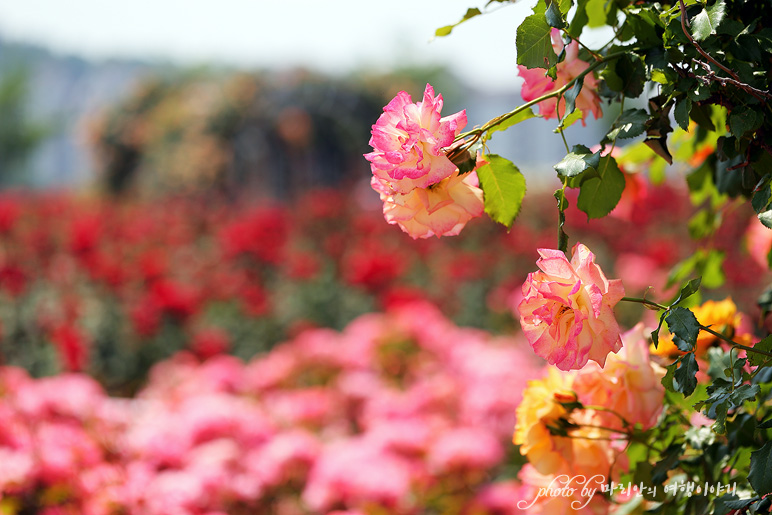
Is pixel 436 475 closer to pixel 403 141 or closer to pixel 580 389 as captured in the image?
pixel 580 389

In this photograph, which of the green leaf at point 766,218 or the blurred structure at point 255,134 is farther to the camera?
the blurred structure at point 255,134

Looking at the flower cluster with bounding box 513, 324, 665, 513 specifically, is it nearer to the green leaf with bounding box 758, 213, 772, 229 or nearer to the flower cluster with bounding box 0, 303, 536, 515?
the green leaf with bounding box 758, 213, 772, 229

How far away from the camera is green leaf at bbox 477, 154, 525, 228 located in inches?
17.8

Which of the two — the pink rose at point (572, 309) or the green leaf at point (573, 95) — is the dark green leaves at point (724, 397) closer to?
the pink rose at point (572, 309)

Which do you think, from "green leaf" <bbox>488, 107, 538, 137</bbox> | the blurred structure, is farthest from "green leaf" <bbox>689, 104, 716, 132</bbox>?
the blurred structure

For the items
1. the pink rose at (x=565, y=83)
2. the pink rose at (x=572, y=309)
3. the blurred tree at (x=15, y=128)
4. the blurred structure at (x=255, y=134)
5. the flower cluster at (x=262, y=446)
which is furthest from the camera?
the blurred tree at (x=15, y=128)

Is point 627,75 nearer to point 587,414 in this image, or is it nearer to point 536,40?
point 536,40

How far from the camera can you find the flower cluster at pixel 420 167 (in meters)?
0.40

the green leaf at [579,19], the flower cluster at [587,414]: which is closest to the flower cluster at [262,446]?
the flower cluster at [587,414]

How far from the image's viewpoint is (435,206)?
43cm

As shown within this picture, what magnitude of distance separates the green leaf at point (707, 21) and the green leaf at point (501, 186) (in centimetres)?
13

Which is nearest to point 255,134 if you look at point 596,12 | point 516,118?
point 596,12

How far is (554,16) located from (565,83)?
0.12 meters

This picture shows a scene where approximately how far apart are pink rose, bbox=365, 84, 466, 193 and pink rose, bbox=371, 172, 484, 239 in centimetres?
2
